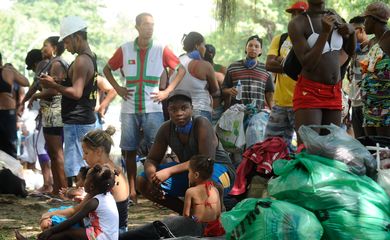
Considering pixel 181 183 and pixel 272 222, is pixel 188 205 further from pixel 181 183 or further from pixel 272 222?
pixel 272 222

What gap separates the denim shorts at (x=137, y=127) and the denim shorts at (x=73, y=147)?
0.39 m

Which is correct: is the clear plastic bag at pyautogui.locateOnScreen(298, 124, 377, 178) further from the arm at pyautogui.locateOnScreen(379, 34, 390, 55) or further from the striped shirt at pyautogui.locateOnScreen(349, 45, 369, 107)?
the striped shirt at pyautogui.locateOnScreen(349, 45, 369, 107)

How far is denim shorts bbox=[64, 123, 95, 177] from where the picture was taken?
358 inches

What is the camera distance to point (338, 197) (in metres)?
5.17

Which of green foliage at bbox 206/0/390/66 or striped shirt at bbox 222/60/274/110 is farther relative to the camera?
green foliage at bbox 206/0/390/66

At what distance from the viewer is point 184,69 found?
9453 mm

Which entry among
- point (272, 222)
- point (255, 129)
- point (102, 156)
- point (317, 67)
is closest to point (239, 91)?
point (255, 129)

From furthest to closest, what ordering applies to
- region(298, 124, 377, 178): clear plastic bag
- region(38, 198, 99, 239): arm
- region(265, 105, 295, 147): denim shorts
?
region(265, 105, 295, 147): denim shorts < region(38, 198, 99, 239): arm < region(298, 124, 377, 178): clear plastic bag


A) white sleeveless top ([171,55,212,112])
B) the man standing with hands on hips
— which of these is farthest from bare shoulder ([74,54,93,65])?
white sleeveless top ([171,55,212,112])

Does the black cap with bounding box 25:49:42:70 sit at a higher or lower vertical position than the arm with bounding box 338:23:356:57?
lower

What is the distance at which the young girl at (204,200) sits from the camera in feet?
20.7

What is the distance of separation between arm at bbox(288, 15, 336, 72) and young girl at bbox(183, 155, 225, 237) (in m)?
1.01

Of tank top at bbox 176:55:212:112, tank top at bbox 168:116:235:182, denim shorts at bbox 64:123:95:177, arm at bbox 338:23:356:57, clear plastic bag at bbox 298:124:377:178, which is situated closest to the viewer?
clear plastic bag at bbox 298:124:377:178

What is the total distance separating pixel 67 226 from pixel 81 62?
11.2ft
